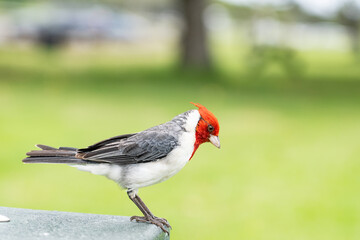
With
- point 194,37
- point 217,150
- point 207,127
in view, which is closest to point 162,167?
point 207,127

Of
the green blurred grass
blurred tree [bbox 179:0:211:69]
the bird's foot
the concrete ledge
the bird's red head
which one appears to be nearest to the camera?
the bird's red head

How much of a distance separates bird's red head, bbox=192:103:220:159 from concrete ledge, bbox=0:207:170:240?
53 cm

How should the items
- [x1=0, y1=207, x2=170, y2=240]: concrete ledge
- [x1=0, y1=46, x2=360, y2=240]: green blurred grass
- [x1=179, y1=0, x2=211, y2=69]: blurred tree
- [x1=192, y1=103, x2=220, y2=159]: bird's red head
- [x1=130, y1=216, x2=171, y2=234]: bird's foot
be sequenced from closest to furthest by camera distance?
[x1=192, y1=103, x2=220, y2=159]: bird's red head, [x1=0, y1=207, x2=170, y2=240]: concrete ledge, [x1=130, y1=216, x2=171, y2=234]: bird's foot, [x1=0, y1=46, x2=360, y2=240]: green blurred grass, [x1=179, y1=0, x2=211, y2=69]: blurred tree

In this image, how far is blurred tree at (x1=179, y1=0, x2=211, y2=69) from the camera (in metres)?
16.4

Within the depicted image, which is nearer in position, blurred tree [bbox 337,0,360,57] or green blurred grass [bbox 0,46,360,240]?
green blurred grass [bbox 0,46,360,240]

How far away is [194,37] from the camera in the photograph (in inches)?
655

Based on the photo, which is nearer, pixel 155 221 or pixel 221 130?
→ pixel 155 221

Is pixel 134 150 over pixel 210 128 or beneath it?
beneath

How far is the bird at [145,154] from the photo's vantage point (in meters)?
2.70

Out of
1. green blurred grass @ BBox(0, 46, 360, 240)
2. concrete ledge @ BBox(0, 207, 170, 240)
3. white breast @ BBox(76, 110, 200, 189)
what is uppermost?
white breast @ BBox(76, 110, 200, 189)

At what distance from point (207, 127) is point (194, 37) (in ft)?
46.5

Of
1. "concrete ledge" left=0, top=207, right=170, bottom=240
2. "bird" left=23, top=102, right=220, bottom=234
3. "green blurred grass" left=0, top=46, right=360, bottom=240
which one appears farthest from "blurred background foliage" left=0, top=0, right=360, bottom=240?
"bird" left=23, top=102, right=220, bottom=234

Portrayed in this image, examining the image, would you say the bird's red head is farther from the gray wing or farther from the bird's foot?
the bird's foot

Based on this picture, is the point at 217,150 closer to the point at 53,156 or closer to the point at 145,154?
the point at 145,154
